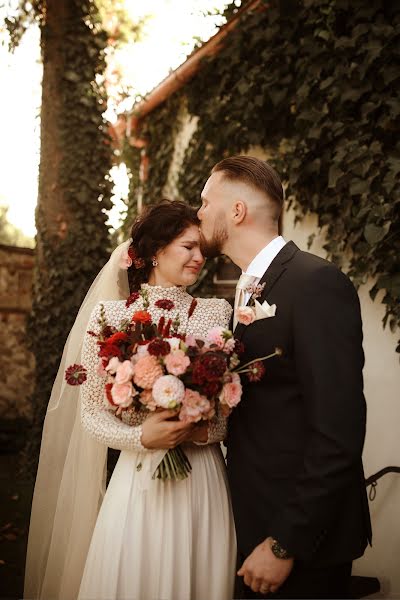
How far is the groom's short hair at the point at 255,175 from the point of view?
8.07 ft

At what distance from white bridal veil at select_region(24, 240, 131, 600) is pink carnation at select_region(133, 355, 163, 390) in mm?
1031

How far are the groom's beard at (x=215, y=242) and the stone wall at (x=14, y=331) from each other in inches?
276

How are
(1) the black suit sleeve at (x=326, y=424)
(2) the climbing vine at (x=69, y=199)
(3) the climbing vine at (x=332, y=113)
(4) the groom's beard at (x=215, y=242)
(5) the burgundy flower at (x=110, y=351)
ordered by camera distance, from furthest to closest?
1. (2) the climbing vine at (x=69, y=199)
2. (3) the climbing vine at (x=332, y=113)
3. (4) the groom's beard at (x=215, y=242)
4. (5) the burgundy flower at (x=110, y=351)
5. (1) the black suit sleeve at (x=326, y=424)

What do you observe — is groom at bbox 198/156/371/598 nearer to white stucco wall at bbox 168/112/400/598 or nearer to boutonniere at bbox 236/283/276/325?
boutonniere at bbox 236/283/276/325

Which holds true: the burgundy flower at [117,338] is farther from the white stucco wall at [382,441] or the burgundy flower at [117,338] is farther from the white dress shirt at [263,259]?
the white stucco wall at [382,441]

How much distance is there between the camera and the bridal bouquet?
206 centimetres

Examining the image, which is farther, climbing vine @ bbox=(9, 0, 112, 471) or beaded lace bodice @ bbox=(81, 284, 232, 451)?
climbing vine @ bbox=(9, 0, 112, 471)

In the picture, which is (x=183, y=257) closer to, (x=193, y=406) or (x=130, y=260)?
(x=130, y=260)

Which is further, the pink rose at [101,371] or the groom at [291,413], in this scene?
the pink rose at [101,371]

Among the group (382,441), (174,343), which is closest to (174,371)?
(174,343)

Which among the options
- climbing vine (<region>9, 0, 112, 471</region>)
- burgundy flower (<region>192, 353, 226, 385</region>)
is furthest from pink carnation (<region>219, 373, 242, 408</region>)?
climbing vine (<region>9, 0, 112, 471</region>)

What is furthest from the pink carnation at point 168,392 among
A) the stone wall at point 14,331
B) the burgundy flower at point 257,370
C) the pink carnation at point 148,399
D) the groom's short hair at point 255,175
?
the stone wall at point 14,331

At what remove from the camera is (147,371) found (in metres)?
2.11

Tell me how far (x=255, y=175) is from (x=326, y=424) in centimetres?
112
